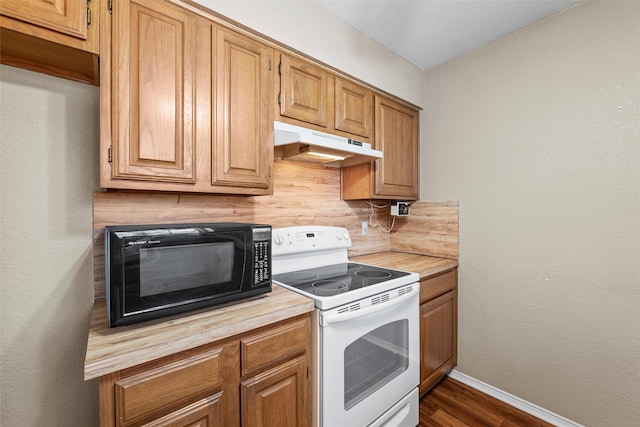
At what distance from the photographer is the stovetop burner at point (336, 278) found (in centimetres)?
142

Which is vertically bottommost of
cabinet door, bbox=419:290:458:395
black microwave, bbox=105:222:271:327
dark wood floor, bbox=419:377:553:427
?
dark wood floor, bbox=419:377:553:427

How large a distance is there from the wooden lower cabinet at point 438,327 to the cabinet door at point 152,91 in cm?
156

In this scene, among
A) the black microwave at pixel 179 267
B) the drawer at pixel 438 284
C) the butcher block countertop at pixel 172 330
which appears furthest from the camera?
the drawer at pixel 438 284

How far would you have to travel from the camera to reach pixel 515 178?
6.04 feet

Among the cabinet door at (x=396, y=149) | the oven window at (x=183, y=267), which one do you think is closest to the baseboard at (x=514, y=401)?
the cabinet door at (x=396, y=149)

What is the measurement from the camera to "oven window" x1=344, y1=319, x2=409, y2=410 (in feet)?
4.48

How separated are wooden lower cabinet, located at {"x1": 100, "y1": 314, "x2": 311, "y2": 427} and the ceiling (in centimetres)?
170

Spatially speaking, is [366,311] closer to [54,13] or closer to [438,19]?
[54,13]

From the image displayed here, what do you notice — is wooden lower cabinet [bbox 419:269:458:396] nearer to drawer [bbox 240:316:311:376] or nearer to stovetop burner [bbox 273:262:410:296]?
stovetop burner [bbox 273:262:410:296]

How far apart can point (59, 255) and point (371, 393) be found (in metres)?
1.53

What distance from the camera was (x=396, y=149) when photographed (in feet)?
7.04

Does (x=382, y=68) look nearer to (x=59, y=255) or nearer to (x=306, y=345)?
(x=306, y=345)

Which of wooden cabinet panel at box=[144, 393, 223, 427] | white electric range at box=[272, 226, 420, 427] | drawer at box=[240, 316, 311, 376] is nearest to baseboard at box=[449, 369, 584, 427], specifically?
white electric range at box=[272, 226, 420, 427]

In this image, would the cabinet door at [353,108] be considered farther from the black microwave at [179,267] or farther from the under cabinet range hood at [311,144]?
the black microwave at [179,267]
